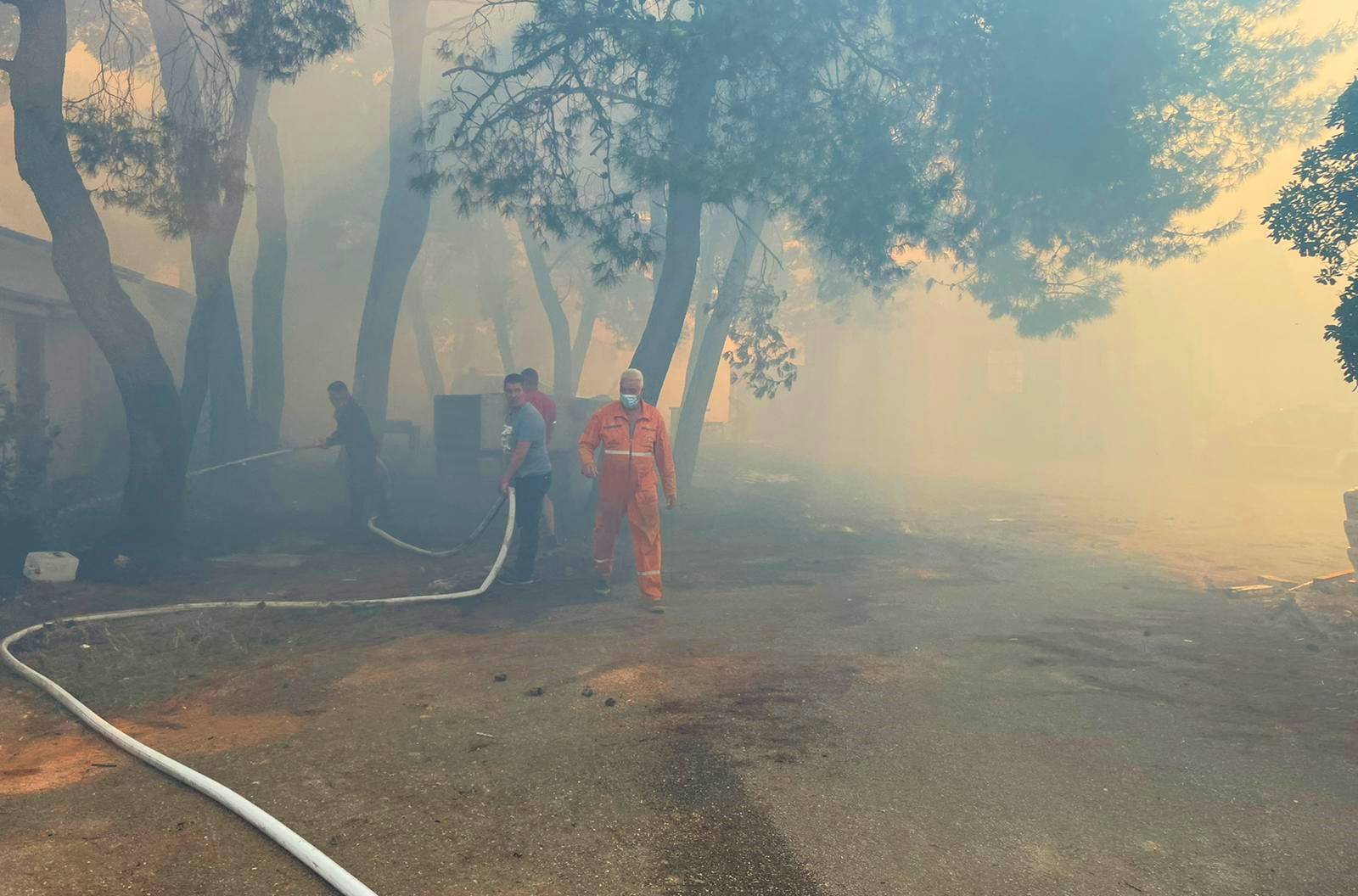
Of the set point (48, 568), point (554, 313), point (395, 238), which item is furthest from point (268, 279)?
point (48, 568)

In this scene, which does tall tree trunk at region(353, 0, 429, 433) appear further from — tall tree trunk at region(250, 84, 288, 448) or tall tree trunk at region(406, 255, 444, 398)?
tall tree trunk at region(406, 255, 444, 398)

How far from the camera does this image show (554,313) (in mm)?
24062

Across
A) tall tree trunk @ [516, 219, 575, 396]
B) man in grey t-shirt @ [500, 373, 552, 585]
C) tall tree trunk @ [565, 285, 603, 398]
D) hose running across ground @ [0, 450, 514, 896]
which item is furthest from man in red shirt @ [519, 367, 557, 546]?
tall tree trunk @ [565, 285, 603, 398]

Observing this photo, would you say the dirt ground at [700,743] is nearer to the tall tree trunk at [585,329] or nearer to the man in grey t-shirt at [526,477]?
the man in grey t-shirt at [526,477]

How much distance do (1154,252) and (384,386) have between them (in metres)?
13.3

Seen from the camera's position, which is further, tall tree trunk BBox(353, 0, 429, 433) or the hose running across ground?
tall tree trunk BBox(353, 0, 429, 433)

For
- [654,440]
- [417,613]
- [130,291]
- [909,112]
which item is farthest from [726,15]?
[130,291]

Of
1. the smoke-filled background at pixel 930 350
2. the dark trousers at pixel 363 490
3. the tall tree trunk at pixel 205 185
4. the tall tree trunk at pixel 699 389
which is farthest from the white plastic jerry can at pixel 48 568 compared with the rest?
the smoke-filled background at pixel 930 350

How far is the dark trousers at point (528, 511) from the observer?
897 centimetres

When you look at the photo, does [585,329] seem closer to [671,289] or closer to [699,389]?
[699,389]

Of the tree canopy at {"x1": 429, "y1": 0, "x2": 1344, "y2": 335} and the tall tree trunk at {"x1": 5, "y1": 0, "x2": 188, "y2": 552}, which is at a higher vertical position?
the tree canopy at {"x1": 429, "y1": 0, "x2": 1344, "y2": 335}

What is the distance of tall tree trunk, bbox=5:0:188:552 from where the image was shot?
893cm

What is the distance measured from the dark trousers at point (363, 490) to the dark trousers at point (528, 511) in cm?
423

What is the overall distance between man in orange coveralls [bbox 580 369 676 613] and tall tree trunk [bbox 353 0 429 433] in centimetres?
750
